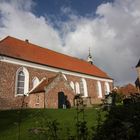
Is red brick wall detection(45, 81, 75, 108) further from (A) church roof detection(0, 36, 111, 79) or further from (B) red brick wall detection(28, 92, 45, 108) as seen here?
(A) church roof detection(0, 36, 111, 79)

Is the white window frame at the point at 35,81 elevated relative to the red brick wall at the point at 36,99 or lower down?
elevated

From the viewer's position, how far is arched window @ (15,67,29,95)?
1180 inches

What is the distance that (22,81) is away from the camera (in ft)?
101

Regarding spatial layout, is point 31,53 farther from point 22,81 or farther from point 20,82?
point 20,82

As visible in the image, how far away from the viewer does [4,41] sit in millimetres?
33250

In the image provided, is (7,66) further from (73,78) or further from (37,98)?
(73,78)

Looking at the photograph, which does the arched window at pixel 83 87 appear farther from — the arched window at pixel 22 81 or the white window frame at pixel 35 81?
the arched window at pixel 22 81

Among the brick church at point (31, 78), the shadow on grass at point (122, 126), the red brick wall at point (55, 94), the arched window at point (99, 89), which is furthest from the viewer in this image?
the arched window at point (99, 89)

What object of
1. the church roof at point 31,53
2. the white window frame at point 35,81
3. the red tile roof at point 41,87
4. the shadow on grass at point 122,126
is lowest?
the shadow on grass at point 122,126

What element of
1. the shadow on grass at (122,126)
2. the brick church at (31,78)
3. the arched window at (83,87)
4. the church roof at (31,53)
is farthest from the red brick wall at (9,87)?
the shadow on grass at (122,126)

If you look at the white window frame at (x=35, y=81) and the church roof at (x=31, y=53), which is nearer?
the church roof at (x=31, y=53)

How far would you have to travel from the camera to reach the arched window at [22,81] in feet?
98.3

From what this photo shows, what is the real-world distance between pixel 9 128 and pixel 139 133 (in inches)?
456

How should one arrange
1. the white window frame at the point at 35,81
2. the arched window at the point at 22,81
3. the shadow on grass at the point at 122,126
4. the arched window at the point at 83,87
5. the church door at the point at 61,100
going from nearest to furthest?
the shadow on grass at the point at 122,126
the arched window at the point at 22,81
the church door at the point at 61,100
the white window frame at the point at 35,81
the arched window at the point at 83,87
